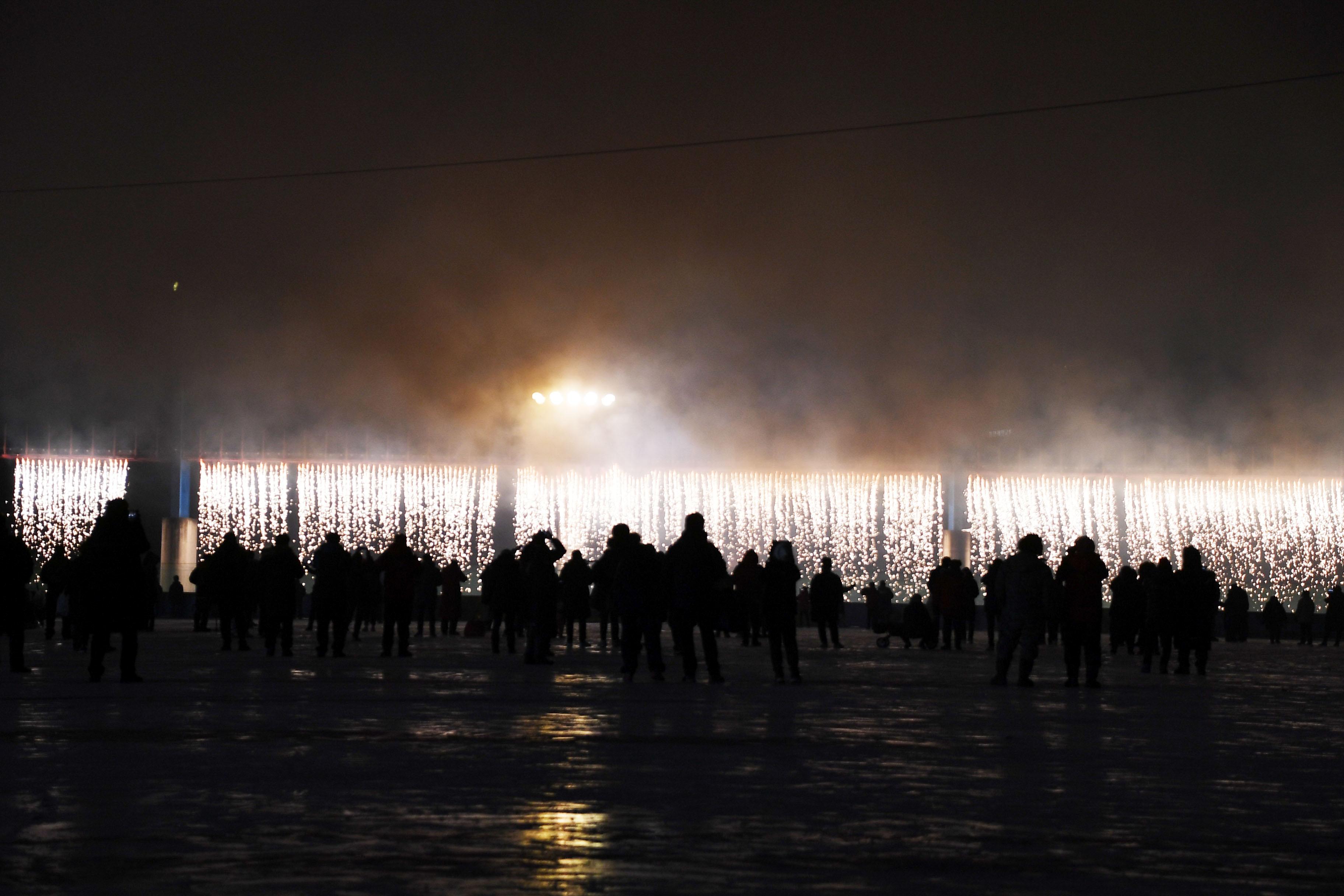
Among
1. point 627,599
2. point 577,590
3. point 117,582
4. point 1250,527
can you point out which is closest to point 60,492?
point 577,590

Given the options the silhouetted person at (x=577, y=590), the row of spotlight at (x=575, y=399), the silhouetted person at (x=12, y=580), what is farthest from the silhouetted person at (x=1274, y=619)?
the silhouetted person at (x=12, y=580)

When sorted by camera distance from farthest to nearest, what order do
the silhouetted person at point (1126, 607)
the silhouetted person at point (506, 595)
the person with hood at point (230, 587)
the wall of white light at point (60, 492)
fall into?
the wall of white light at point (60, 492), the silhouetted person at point (1126, 607), the person with hood at point (230, 587), the silhouetted person at point (506, 595)

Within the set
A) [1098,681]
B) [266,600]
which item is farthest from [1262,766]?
[266,600]

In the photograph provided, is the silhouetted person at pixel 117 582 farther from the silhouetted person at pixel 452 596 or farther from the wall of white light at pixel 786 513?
the wall of white light at pixel 786 513

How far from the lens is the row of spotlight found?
99.8 feet

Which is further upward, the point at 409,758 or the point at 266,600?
the point at 266,600

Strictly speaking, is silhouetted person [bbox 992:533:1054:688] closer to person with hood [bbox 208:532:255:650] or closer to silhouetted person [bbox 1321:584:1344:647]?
person with hood [bbox 208:532:255:650]

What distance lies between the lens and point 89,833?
574 cm

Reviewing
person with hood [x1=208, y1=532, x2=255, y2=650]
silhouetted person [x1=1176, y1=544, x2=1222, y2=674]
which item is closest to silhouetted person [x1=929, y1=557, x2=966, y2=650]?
silhouetted person [x1=1176, y1=544, x2=1222, y2=674]

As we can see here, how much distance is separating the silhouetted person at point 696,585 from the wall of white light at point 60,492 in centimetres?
4169

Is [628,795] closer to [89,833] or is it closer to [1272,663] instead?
[89,833]

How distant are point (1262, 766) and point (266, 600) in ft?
46.4

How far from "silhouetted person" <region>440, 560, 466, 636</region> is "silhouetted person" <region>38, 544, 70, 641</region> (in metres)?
6.42

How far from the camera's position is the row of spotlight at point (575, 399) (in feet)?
99.8
